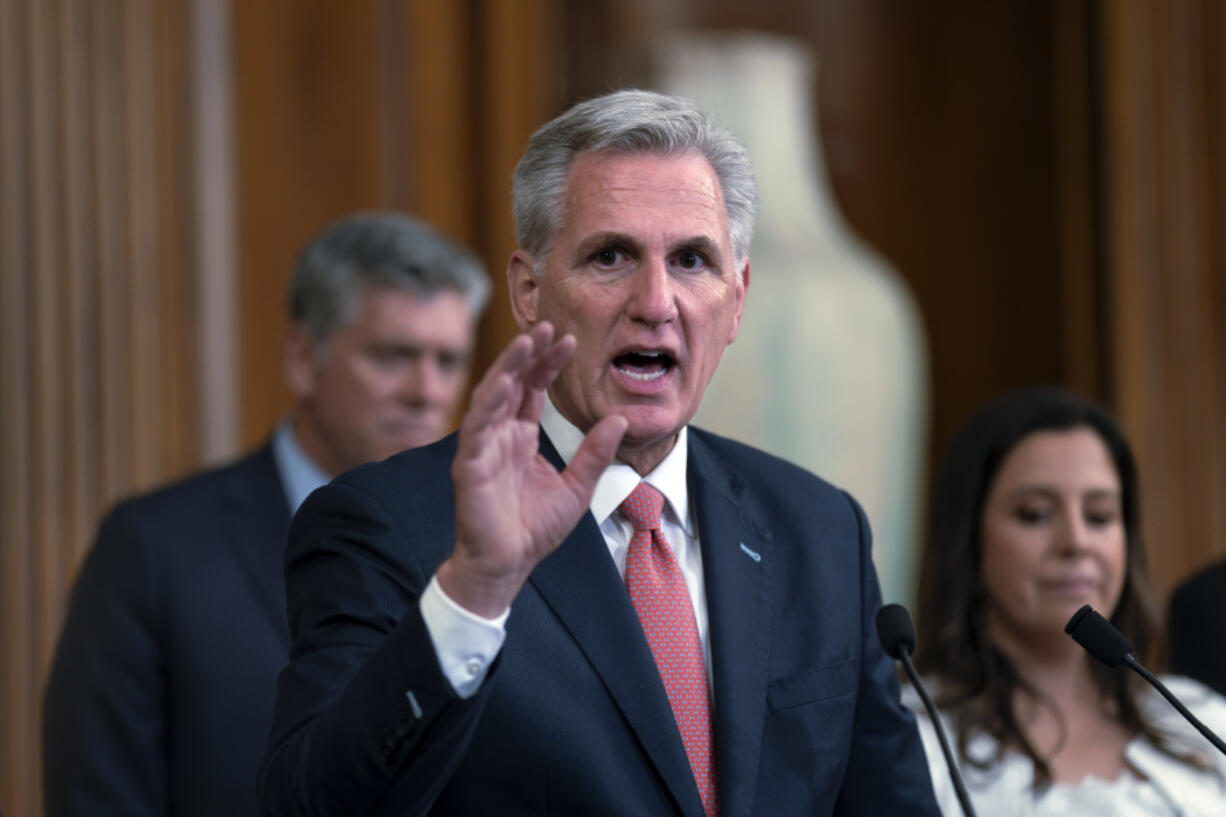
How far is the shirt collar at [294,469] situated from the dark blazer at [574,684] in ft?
4.29

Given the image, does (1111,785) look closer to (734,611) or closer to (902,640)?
(902,640)

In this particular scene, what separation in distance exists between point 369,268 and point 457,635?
6.42 ft

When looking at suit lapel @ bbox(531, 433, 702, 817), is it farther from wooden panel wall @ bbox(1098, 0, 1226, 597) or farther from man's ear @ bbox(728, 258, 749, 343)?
wooden panel wall @ bbox(1098, 0, 1226, 597)

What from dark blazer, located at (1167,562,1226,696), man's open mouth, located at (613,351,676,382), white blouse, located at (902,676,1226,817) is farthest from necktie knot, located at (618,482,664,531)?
dark blazer, located at (1167,562,1226,696)

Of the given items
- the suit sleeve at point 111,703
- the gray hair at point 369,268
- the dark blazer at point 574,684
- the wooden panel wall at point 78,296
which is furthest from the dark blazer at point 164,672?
the dark blazer at point 574,684

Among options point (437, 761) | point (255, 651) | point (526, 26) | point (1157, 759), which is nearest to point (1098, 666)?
point (1157, 759)

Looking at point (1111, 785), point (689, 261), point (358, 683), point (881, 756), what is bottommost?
point (1111, 785)

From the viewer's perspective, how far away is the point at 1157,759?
2883 mm

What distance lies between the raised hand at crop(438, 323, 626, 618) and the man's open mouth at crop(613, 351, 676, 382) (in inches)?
10.4

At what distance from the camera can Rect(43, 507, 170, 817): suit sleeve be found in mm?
2734

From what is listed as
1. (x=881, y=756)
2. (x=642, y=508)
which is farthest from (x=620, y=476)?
(x=881, y=756)

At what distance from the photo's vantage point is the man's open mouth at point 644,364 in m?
1.83

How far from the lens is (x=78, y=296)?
3922 millimetres

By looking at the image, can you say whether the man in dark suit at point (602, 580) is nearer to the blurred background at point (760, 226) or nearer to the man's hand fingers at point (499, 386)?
the man's hand fingers at point (499, 386)
